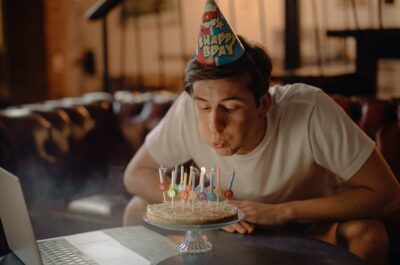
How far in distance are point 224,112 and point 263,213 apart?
0.31 m

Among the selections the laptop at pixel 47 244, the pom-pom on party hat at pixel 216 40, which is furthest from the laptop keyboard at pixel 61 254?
the pom-pom on party hat at pixel 216 40

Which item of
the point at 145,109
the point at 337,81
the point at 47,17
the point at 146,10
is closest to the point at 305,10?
the point at 146,10

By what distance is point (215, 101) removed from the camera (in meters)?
1.71

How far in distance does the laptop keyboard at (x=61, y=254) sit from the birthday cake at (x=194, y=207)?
0.64 feet

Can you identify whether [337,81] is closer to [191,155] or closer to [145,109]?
[145,109]

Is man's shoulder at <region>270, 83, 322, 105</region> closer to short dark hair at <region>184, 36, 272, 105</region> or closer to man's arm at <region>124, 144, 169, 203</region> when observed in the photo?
short dark hair at <region>184, 36, 272, 105</region>

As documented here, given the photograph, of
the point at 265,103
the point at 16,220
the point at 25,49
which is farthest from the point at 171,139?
the point at 25,49

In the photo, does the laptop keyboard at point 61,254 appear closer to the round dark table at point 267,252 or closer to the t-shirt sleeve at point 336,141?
the round dark table at point 267,252

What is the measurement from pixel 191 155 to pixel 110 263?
2.20ft

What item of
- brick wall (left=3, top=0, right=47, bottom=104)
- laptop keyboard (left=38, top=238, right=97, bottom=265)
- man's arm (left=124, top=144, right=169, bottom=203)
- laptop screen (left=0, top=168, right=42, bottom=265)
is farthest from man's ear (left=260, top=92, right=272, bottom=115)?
brick wall (left=3, top=0, right=47, bottom=104)

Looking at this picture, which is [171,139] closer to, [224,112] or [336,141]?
[224,112]

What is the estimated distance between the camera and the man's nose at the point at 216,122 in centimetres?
169

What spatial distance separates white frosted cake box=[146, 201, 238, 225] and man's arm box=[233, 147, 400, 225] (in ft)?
0.70

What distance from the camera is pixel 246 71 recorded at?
1.78 meters
